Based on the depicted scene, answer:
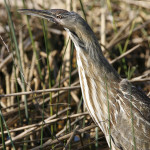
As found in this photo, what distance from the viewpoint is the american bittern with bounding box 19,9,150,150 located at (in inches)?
79.3

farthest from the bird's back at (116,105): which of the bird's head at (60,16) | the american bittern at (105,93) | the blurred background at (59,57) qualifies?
the blurred background at (59,57)

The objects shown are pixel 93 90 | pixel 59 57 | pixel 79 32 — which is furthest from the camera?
pixel 59 57

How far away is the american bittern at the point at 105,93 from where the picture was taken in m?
2.01

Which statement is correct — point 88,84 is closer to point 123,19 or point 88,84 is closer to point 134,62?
point 134,62

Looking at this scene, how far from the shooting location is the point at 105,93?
2.08m

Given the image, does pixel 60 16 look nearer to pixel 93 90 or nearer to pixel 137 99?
pixel 93 90

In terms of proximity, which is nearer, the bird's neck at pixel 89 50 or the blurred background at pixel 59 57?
the bird's neck at pixel 89 50

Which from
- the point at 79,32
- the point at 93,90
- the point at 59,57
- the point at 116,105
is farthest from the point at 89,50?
the point at 59,57

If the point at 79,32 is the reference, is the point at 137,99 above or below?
below

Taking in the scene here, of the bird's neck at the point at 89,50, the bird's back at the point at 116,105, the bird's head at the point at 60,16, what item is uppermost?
the bird's head at the point at 60,16

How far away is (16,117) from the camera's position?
2785mm

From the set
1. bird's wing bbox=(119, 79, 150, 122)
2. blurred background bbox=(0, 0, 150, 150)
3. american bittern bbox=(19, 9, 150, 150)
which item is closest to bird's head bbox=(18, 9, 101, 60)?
american bittern bbox=(19, 9, 150, 150)

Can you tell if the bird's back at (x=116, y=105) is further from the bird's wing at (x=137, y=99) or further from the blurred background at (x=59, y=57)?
the blurred background at (x=59, y=57)

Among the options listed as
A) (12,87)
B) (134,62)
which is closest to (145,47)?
(134,62)
